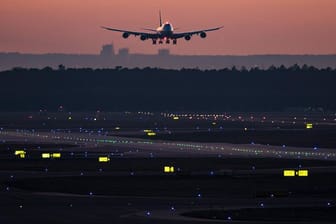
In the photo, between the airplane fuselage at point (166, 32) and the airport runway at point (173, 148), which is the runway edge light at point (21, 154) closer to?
the airport runway at point (173, 148)

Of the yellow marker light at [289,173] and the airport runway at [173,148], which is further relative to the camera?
the airport runway at [173,148]

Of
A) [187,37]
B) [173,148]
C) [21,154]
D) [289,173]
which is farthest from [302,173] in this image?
[187,37]

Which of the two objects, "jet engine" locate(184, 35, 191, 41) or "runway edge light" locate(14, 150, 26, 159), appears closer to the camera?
"runway edge light" locate(14, 150, 26, 159)

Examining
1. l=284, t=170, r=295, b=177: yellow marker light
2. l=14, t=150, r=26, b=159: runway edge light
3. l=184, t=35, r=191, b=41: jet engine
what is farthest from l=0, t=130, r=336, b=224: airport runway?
l=184, t=35, r=191, b=41: jet engine

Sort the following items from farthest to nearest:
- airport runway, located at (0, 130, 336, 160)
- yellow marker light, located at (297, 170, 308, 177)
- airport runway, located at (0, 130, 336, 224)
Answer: airport runway, located at (0, 130, 336, 160) → yellow marker light, located at (297, 170, 308, 177) → airport runway, located at (0, 130, 336, 224)

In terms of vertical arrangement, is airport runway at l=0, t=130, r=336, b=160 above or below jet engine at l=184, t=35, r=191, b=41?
below

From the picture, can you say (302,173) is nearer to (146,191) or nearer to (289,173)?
(289,173)

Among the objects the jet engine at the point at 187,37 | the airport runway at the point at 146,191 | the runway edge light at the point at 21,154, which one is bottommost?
the airport runway at the point at 146,191

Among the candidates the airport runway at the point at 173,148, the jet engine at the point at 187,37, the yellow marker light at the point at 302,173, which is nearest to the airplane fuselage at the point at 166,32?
the jet engine at the point at 187,37

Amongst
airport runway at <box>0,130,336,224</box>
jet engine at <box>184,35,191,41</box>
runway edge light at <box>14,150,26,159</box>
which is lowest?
airport runway at <box>0,130,336,224</box>

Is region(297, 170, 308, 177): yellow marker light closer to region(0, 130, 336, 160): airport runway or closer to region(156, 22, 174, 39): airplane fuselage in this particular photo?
region(0, 130, 336, 160): airport runway

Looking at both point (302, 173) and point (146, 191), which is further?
point (302, 173)
